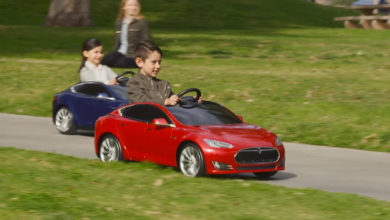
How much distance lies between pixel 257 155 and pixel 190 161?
83 centimetres

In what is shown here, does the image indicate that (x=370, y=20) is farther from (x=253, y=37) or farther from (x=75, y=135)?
(x=75, y=135)

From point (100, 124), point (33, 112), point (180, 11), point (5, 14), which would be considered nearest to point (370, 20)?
point (180, 11)

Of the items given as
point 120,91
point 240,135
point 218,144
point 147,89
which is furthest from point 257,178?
point 120,91

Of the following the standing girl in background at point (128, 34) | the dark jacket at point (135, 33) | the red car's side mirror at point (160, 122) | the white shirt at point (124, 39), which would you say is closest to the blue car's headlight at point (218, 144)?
the red car's side mirror at point (160, 122)

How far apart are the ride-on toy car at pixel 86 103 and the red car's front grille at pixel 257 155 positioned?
4.93 m

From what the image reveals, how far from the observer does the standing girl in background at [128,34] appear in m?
17.7

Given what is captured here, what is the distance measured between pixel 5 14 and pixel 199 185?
37231 millimetres

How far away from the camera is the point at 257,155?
36.7 feet

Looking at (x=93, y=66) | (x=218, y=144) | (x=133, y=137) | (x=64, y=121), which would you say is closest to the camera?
(x=218, y=144)

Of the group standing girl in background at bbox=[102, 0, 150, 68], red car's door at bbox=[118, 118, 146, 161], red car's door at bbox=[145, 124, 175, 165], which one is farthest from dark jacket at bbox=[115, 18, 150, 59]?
red car's door at bbox=[145, 124, 175, 165]

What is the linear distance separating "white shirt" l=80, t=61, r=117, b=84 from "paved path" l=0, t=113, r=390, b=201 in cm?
109

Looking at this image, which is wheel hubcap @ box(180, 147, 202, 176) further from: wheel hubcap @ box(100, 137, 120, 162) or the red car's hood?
wheel hubcap @ box(100, 137, 120, 162)

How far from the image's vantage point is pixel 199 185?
10.2m

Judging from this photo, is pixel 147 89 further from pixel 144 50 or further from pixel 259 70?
pixel 259 70
